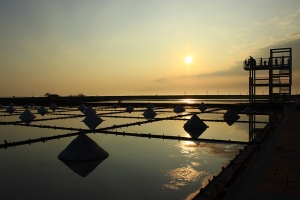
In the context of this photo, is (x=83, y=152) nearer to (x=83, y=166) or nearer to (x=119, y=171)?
(x=83, y=166)

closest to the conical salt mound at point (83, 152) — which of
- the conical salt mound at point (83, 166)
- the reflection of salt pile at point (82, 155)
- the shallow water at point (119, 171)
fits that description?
→ the reflection of salt pile at point (82, 155)

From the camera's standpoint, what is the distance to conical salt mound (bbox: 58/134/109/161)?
9.19m

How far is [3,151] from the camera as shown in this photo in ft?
36.6

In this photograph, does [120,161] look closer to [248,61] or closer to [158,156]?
[158,156]

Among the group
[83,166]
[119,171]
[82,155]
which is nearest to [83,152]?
[82,155]

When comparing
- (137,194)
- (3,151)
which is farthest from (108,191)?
(3,151)

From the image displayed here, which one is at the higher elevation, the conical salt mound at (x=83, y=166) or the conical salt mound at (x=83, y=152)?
the conical salt mound at (x=83, y=152)

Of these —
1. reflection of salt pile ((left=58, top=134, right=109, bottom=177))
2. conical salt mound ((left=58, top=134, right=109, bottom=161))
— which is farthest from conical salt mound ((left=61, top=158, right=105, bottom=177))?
conical salt mound ((left=58, top=134, right=109, bottom=161))

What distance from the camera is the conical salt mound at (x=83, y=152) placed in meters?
9.19

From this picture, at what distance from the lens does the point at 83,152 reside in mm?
9219

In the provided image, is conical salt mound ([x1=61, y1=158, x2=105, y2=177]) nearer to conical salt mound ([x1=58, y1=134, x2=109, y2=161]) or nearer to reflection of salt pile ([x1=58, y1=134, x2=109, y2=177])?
reflection of salt pile ([x1=58, y1=134, x2=109, y2=177])

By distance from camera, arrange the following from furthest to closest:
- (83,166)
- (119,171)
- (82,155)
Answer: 1. (82,155)
2. (83,166)
3. (119,171)

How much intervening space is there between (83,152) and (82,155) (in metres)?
0.11

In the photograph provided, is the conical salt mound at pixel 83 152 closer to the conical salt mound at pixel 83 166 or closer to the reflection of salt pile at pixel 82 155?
the reflection of salt pile at pixel 82 155
